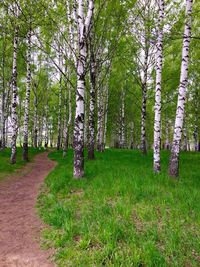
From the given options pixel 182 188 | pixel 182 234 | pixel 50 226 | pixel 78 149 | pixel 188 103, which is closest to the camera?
pixel 182 234

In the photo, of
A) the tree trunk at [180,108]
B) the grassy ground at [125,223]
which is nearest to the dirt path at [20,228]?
the grassy ground at [125,223]

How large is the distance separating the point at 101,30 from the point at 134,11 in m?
2.77

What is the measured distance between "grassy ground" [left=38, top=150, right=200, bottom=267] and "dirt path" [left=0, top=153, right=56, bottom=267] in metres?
0.27

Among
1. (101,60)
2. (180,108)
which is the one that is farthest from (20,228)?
(101,60)

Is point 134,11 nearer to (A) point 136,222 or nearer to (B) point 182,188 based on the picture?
(B) point 182,188

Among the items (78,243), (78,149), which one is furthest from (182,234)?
(78,149)

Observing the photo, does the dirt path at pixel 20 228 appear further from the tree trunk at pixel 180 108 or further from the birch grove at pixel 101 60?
the tree trunk at pixel 180 108

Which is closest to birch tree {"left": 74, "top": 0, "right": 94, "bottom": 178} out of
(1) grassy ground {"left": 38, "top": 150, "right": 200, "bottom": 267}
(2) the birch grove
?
(2) the birch grove

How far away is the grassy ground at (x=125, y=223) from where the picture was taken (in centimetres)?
378

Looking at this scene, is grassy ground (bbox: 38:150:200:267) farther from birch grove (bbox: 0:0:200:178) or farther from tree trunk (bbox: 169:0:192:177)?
birch grove (bbox: 0:0:200:178)

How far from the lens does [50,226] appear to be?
5359 mm

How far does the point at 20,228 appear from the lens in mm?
5340

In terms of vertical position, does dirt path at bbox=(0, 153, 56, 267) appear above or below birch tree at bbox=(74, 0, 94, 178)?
below

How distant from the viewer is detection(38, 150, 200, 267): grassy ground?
149 inches
